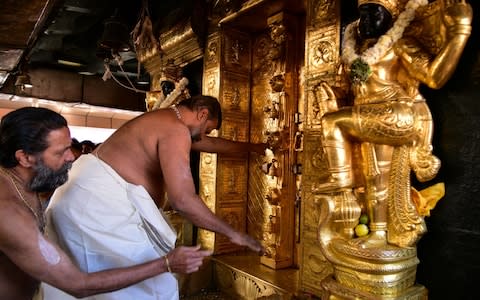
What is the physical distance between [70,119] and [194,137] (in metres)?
8.43

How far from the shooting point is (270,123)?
3648 millimetres

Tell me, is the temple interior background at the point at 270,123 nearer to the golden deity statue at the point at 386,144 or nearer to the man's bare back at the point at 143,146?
the golden deity statue at the point at 386,144

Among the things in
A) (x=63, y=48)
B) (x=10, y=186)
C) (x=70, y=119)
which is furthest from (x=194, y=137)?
(x=70, y=119)

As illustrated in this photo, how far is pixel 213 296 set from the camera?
3.75 metres

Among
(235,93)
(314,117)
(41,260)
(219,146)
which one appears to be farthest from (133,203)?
(235,93)

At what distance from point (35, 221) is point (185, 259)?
652 mm

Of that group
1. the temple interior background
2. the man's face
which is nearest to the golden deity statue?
the temple interior background

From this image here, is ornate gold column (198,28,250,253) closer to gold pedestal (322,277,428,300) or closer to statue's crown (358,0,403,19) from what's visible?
gold pedestal (322,277,428,300)

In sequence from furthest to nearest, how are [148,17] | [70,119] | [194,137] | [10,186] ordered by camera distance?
[70,119]
[148,17]
[194,137]
[10,186]

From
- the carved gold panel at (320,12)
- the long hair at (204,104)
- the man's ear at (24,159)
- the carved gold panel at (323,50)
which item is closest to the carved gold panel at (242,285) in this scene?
the long hair at (204,104)

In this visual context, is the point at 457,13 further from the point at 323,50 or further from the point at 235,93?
the point at 235,93

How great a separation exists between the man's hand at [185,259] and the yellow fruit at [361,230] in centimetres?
100

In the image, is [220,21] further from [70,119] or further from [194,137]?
[70,119]

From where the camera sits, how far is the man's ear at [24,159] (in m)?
1.62
